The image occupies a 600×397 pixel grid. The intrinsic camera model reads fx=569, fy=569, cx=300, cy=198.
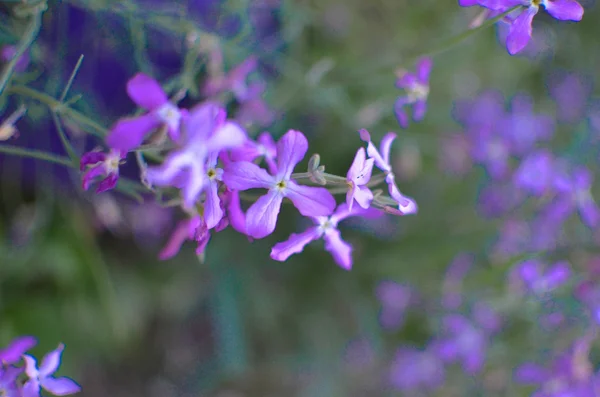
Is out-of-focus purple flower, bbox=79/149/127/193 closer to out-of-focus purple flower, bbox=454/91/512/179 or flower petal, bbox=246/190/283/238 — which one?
flower petal, bbox=246/190/283/238

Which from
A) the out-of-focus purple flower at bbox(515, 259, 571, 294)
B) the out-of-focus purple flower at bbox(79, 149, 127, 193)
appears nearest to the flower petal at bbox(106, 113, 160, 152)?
the out-of-focus purple flower at bbox(79, 149, 127, 193)

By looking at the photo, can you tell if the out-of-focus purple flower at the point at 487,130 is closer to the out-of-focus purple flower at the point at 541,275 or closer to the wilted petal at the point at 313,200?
the out-of-focus purple flower at the point at 541,275

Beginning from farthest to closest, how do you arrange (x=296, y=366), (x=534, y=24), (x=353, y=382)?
(x=353, y=382), (x=534, y=24), (x=296, y=366)

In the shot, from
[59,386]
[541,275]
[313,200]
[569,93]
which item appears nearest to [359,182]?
[313,200]

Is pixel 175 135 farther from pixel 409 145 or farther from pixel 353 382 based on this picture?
pixel 353 382

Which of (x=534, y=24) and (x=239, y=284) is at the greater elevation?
(x=534, y=24)

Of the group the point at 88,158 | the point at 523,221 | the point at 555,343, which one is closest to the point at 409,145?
the point at 523,221

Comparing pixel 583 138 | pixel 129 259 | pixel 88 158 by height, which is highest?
pixel 583 138
